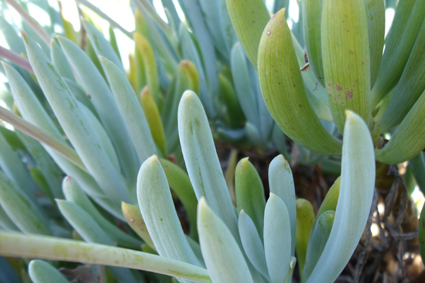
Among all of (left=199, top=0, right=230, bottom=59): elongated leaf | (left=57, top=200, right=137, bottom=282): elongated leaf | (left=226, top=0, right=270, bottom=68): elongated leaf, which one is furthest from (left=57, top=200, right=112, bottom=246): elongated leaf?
(left=199, top=0, right=230, bottom=59): elongated leaf

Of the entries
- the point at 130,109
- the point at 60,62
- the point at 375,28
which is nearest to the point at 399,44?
the point at 375,28

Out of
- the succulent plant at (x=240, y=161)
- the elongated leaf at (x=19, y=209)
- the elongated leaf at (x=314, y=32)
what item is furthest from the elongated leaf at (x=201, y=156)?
the elongated leaf at (x=19, y=209)

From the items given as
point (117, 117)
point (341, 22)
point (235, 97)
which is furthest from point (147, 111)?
point (341, 22)

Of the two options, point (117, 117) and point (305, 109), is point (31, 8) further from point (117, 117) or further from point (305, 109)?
point (305, 109)

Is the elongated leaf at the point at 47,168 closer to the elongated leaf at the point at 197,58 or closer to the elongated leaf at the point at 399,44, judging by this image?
the elongated leaf at the point at 197,58

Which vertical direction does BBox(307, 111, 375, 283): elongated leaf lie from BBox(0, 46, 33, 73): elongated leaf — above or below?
below

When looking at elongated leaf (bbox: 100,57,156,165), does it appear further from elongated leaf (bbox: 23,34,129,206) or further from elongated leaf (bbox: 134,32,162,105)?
elongated leaf (bbox: 134,32,162,105)
